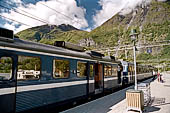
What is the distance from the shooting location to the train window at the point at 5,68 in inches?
183

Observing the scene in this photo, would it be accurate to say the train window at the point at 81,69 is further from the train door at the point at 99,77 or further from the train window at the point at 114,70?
the train window at the point at 114,70

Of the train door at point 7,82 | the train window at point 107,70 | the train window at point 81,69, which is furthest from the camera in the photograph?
the train window at point 107,70

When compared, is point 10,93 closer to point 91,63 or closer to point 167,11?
point 91,63

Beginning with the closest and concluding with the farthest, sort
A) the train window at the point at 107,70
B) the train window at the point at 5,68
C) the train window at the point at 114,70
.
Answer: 1. the train window at the point at 5,68
2. the train window at the point at 107,70
3. the train window at the point at 114,70

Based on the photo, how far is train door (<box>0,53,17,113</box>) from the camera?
175 inches

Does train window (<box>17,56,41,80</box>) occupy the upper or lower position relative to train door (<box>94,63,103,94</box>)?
upper

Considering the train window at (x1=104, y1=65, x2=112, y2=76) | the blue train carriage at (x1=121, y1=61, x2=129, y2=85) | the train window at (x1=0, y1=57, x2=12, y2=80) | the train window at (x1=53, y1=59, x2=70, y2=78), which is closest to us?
the train window at (x1=0, y1=57, x2=12, y2=80)

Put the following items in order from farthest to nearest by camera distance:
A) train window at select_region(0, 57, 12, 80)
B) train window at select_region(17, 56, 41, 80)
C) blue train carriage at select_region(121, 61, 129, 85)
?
blue train carriage at select_region(121, 61, 129, 85), train window at select_region(17, 56, 41, 80), train window at select_region(0, 57, 12, 80)

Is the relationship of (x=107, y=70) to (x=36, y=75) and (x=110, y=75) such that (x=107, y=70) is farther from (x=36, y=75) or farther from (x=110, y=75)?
(x=36, y=75)

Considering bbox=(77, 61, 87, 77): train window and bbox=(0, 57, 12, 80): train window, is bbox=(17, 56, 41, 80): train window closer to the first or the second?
bbox=(0, 57, 12, 80): train window

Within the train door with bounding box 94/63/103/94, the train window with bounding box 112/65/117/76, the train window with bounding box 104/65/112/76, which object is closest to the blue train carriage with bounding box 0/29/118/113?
the train door with bounding box 94/63/103/94

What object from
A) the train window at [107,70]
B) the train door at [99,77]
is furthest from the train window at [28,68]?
the train window at [107,70]

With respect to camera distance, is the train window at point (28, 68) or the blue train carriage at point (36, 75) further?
the train window at point (28, 68)

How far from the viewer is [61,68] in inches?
276
